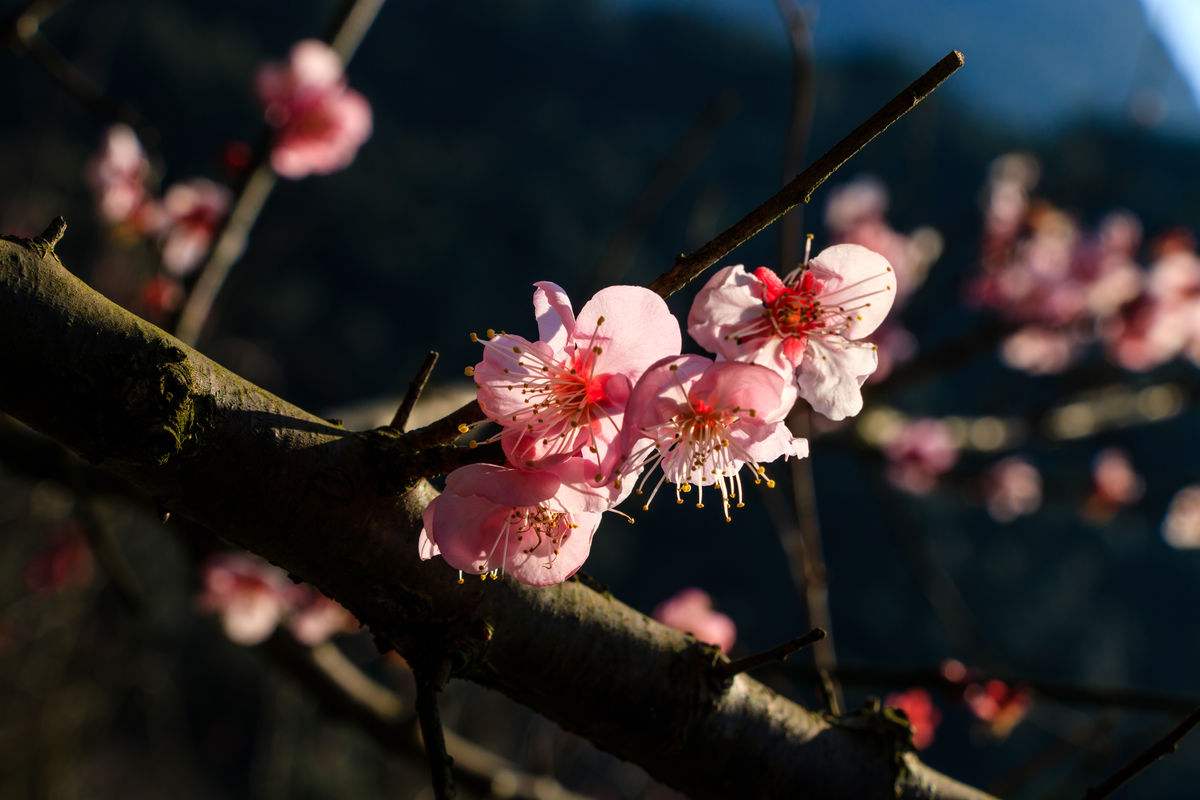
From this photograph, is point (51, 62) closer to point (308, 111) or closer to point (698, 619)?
point (308, 111)

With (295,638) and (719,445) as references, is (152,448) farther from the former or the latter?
(295,638)

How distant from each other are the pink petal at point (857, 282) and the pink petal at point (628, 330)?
117 millimetres

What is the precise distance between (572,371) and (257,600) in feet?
5.39

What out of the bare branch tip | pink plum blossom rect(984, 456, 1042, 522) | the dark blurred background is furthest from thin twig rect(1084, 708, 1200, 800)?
the dark blurred background

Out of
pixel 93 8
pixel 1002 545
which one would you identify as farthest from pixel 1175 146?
pixel 93 8

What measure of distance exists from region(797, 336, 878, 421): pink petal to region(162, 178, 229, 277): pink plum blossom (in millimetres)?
2050

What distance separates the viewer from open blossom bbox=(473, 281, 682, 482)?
514 millimetres

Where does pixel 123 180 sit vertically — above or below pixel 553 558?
above

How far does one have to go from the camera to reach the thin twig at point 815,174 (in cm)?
44

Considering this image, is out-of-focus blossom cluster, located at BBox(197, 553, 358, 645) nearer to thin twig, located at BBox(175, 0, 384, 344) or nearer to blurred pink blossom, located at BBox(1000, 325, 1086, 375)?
thin twig, located at BBox(175, 0, 384, 344)

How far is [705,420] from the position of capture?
20.7 inches

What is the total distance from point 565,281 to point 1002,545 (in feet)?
16.2

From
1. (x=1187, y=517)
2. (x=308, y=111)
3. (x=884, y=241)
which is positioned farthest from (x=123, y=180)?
(x=1187, y=517)

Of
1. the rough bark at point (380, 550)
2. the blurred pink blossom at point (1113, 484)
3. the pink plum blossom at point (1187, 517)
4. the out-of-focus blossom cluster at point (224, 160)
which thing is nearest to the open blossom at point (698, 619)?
the rough bark at point (380, 550)
